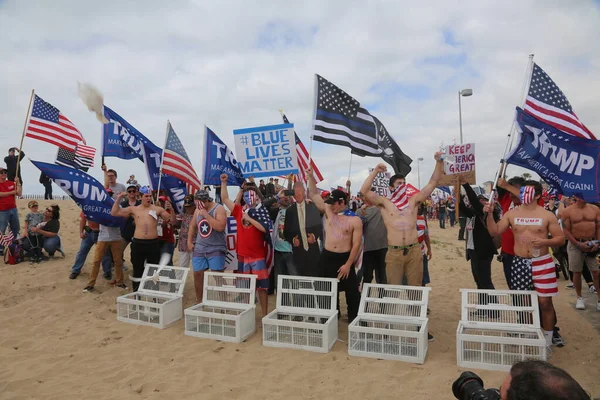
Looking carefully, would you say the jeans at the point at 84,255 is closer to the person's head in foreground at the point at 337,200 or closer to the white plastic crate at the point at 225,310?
the white plastic crate at the point at 225,310

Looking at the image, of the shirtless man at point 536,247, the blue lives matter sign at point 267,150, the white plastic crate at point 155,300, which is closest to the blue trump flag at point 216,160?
the blue lives matter sign at point 267,150

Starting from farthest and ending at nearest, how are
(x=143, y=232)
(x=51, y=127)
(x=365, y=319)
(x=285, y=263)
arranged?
(x=51, y=127) < (x=143, y=232) < (x=285, y=263) < (x=365, y=319)

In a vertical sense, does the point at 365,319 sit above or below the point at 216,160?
below

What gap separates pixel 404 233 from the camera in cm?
554

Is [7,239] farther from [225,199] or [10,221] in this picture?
[225,199]

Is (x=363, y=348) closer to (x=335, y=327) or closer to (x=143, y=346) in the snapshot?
(x=335, y=327)

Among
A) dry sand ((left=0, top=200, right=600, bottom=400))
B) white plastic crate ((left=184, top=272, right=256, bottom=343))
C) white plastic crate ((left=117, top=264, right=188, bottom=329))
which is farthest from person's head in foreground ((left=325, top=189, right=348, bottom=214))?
white plastic crate ((left=117, top=264, right=188, bottom=329))

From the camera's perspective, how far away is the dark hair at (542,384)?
1262 millimetres

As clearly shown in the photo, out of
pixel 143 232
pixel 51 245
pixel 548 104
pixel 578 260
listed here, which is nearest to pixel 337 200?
pixel 548 104

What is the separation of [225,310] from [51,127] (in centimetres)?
557

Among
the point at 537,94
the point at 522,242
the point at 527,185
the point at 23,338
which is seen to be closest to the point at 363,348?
the point at 522,242

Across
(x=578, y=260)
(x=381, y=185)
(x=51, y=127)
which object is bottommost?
(x=578, y=260)

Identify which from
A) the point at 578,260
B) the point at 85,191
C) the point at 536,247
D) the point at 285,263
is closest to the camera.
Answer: the point at 536,247

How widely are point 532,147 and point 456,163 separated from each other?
1.08 m
